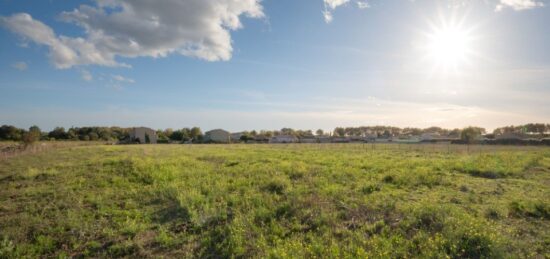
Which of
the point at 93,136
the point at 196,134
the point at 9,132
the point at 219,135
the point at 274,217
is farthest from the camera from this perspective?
the point at 196,134

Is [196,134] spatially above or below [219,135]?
above

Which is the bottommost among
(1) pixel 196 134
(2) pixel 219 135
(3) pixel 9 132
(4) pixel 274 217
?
(4) pixel 274 217

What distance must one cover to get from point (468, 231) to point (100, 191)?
10.7 metres

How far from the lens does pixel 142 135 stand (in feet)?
241

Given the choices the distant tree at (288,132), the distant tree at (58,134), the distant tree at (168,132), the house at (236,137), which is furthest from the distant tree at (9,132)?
the distant tree at (288,132)

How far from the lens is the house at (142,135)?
72.1 m

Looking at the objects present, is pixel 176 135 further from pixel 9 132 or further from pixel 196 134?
pixel 9 132

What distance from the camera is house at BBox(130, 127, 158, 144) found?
236 ft

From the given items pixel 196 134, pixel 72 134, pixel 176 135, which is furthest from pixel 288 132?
pixel 72 134

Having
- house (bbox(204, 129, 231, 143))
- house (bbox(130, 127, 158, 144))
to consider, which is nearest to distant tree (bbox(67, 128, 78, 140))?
house (bbox(130, 127, 158, 144))

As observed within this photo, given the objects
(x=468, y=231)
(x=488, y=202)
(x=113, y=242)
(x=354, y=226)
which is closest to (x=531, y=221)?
(x=488, y=202)

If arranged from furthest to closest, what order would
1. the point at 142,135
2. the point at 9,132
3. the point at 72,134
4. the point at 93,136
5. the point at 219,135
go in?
the point at 219,135 < the point at 93,136 < the point at 72,134 < the point at 142,135 < the point at 9,132

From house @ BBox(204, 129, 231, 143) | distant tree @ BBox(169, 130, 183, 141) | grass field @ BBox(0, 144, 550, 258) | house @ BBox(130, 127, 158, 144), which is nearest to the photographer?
grass field @ BBox(0, 144, 550, 258)

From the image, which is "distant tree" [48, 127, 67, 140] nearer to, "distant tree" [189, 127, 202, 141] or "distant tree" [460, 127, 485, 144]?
"distant tree" [189, 127, 202, 141]
